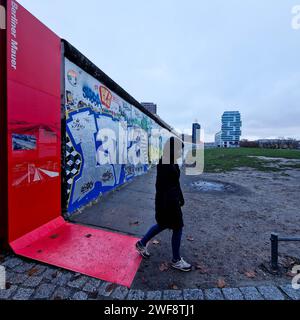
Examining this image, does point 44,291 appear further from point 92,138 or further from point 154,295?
point 92,138

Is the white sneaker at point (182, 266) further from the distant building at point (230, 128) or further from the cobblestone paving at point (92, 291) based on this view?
the distant building at point (230, 128)

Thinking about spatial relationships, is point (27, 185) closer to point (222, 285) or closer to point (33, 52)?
point (33, 52)

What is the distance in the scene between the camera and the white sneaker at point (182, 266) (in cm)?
308

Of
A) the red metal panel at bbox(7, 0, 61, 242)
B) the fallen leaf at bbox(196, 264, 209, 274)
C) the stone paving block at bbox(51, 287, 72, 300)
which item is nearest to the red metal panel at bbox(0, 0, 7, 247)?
the red metal panel at bbox(7, 0, 61, 242)

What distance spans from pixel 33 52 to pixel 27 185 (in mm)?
2396

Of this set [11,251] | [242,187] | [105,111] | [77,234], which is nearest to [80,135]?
[105,111]

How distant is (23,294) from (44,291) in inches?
9.0

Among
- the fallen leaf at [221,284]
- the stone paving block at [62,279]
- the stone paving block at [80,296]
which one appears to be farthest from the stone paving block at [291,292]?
the stone paving block at [62,279]

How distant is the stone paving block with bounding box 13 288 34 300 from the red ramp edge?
1.77 feet

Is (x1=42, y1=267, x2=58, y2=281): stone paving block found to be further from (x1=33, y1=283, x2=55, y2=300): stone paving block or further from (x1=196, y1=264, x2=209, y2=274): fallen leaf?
(x1=196, y1=264, x2=209, y2=274): fallen leaf

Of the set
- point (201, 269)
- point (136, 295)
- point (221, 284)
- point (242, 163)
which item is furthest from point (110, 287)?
point (242, 163)

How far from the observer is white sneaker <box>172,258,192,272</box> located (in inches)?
121

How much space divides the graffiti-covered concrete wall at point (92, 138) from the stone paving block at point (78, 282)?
240cm
